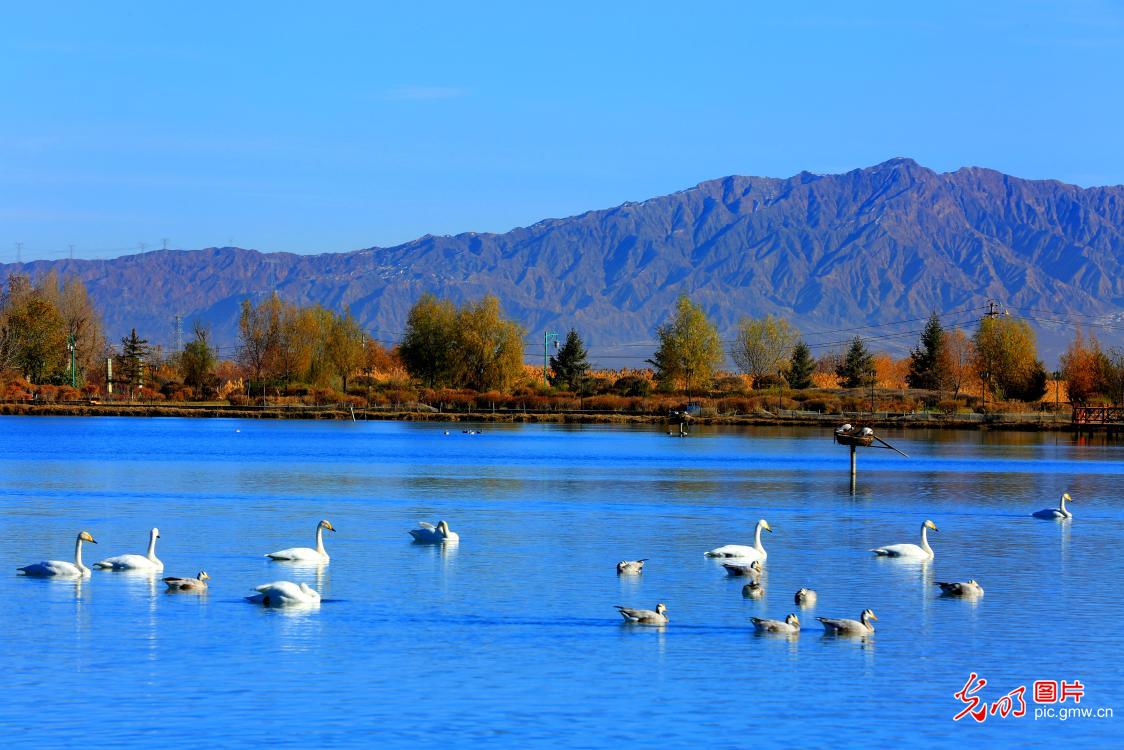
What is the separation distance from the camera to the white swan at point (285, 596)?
2227 cm

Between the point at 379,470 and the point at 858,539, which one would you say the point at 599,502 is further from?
the point at 379,470

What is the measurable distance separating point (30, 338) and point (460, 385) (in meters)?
37.2

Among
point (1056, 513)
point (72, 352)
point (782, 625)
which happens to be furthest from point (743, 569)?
point (72, 352)

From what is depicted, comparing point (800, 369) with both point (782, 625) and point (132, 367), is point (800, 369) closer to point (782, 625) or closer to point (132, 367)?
point (132, 367)

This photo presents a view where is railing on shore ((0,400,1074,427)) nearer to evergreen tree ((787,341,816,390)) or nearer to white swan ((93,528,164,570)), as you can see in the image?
evergreen tree ((787,341,816,390))

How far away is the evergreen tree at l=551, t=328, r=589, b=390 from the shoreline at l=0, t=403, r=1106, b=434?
19870mm

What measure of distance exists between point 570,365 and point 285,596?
121 metres

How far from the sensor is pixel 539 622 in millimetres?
21484

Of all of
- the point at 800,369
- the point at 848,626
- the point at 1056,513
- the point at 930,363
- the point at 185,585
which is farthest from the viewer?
the point at 800,369

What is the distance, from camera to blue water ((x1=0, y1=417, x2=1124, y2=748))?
52.0 feet

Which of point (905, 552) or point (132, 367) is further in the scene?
point (132, 367)

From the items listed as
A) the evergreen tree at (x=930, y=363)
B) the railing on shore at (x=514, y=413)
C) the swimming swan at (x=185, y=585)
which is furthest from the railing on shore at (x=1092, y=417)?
the swimming swan at (x=185, y=585)

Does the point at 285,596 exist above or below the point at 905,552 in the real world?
below

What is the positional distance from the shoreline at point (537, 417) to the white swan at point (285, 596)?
279 ft
